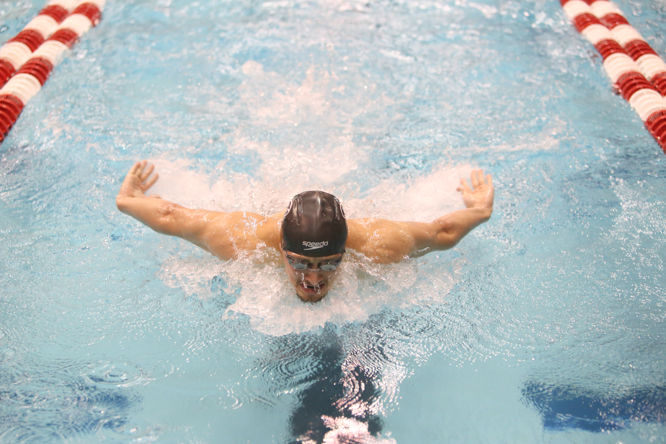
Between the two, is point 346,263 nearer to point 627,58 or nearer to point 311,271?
point 311,271

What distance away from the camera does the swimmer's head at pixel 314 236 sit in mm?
2459

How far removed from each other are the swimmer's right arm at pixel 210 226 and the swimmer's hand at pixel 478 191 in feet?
3.86

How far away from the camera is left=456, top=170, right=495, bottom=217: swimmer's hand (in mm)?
3211

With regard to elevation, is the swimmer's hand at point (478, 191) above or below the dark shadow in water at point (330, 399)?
above

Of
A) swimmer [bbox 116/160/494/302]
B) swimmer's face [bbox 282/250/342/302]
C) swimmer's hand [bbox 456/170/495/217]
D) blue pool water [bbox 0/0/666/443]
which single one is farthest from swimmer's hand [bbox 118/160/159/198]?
swimmer's hand [bbox 456/170/495/217]

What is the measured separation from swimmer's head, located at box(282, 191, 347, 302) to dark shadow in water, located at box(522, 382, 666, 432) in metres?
1.26

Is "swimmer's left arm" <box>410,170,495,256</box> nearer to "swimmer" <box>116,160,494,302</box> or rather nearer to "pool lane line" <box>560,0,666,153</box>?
"swimmer" <box>116,160,494,302</box>

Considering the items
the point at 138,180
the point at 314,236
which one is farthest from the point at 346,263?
the point at 138,180

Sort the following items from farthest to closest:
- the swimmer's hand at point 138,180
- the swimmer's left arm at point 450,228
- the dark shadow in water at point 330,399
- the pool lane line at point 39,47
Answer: the pool lane line at point 39,47 < the swimmer's hand at point 138,180 < the swimmer's left arm at point 450,228 < the dark shadow in water at point 330,399

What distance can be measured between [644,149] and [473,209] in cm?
187

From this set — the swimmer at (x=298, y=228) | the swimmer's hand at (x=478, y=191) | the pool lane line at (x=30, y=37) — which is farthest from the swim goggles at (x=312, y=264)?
the pool lane line at (x=30, y=37)

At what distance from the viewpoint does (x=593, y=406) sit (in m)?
2.83

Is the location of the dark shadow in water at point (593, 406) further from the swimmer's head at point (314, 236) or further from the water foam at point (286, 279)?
the swimmer's head at point (314, 236)

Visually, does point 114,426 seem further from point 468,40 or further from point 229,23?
point 468,40
